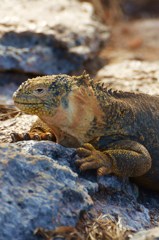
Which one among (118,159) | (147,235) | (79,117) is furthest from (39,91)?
(147,235)

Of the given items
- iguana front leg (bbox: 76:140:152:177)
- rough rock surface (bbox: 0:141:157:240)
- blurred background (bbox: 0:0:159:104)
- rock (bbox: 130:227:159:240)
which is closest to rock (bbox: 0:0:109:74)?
blurred background (bbox: 0:0:159:104)

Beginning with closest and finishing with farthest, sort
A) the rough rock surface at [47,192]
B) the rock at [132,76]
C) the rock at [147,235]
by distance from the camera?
the rock at [147,235]
the rough rock surface at [47,192]
the rock at [132,76]

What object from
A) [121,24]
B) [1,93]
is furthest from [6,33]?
[121,24]

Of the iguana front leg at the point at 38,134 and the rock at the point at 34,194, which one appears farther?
the iguana front leg at the point at 38,134

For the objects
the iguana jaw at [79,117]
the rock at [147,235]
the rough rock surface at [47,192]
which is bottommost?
the rock at [147,235]

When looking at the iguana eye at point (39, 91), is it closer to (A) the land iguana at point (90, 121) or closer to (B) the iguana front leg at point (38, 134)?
(A) the land iguana at point (90, 121)

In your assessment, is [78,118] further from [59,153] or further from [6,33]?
[6,33]

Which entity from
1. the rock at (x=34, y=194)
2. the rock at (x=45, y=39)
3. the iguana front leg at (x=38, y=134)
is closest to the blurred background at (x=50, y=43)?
the rock at (x=45, y=39)
